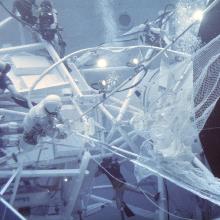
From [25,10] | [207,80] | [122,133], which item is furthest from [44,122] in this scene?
[25,10]

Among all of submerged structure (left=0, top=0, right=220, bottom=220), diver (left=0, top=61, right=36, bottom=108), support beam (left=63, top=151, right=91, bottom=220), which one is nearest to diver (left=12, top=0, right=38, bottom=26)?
submerged structure (left=0, top=0, right=220, bottom=220)

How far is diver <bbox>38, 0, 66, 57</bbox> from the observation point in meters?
5.33

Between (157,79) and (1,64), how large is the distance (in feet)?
6.40

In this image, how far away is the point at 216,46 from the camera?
3590 millimetres

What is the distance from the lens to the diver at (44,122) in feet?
11.8

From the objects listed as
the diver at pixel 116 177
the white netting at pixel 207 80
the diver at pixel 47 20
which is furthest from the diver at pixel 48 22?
the white netting at pixel 207 80

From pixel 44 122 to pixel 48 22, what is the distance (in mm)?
2379

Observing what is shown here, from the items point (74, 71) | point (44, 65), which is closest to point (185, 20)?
point (74, 71)

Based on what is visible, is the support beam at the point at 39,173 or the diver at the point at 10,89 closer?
the support beam at the point at 39,173

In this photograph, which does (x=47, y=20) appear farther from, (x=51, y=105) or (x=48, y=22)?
(x=51, y=105)

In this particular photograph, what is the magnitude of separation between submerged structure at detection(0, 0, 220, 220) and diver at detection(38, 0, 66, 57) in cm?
10

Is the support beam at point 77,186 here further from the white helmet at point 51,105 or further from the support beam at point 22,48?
the support beam at point 22,48

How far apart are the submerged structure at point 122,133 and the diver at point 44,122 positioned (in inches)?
2.9

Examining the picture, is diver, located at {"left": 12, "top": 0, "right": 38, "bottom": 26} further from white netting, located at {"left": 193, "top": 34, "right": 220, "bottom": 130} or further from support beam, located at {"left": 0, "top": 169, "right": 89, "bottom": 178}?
white netting, located at {"left": 193, "top": 34, "right": 220, "bottom": 130}
